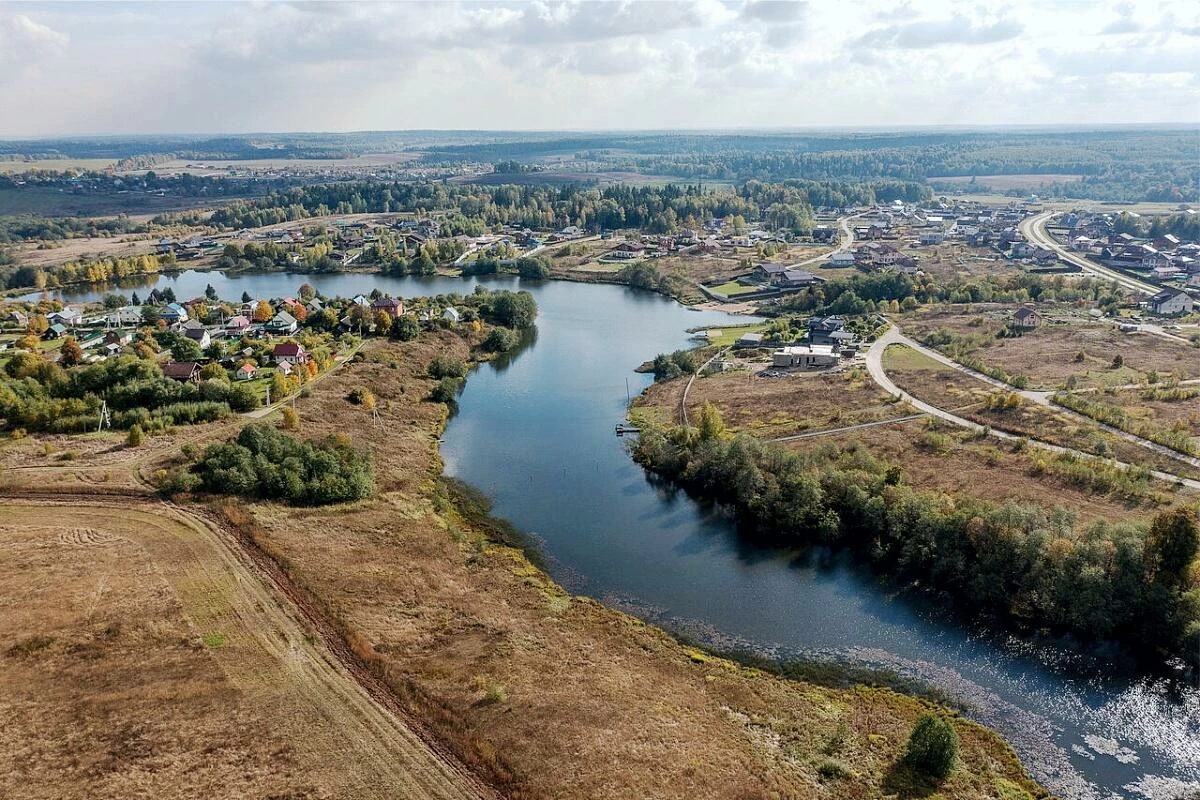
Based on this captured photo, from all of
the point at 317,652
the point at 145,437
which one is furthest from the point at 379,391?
the point at 317,652

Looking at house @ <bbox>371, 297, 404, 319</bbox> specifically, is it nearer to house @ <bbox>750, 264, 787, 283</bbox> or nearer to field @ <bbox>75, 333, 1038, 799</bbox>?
field @ <bbox>75, 333, 1038, 799</bbox>

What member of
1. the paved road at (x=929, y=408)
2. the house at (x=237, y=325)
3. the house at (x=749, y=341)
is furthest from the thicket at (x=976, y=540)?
the house at (x=237, y=325)

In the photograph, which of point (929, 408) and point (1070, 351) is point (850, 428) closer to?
point (929, 408)

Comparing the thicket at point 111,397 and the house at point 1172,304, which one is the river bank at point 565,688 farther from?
the house at point 1172,304

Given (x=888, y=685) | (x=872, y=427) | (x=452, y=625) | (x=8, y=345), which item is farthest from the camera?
(x=8, y=345)

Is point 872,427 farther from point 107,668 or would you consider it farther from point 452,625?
point 107,668
